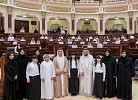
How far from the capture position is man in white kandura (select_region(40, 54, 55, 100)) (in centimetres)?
559

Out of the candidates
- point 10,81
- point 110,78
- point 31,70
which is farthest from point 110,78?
point 10,81

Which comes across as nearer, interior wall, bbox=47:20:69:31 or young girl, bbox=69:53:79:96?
young girl, bbox=69:53:79:96

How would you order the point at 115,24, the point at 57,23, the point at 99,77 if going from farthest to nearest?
the point at 115,24 → the point at 57,23 → the point at 99,77

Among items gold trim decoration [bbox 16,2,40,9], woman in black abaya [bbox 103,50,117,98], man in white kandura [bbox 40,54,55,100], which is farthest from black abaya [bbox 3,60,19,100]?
gold trim decoration [bbox 16,2,40,9]

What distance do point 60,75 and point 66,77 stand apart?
220 millimetres

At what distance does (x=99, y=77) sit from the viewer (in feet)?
19.3

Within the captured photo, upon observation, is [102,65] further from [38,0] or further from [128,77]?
[38,0]

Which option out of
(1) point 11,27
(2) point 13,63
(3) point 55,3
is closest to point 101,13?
(3) point 55,3

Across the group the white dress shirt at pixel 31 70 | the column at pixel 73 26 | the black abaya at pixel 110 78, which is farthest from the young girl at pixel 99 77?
the column at pixel 73 26

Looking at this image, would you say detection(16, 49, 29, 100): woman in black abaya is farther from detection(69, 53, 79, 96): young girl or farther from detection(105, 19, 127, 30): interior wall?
detection(105, 19, 127, 30): interior wall

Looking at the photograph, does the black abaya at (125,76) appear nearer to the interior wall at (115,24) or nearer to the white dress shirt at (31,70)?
the white dress shirt at (31,70)

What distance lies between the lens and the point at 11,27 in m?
19.2

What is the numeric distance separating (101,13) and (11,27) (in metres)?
10.1

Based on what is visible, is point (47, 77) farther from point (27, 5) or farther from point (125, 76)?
point (27, 5)
